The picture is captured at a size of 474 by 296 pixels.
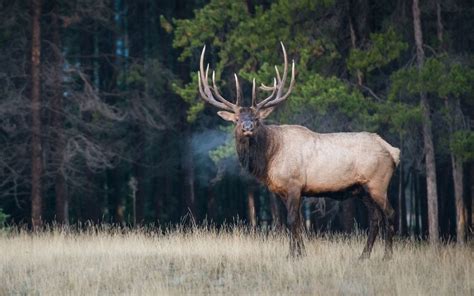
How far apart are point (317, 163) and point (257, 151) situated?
993mm

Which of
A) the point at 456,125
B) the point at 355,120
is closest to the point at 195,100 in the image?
the point at 355,120

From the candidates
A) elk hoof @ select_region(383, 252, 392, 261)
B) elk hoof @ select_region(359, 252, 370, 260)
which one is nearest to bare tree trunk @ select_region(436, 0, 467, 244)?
elk hoof @ select_region(383, 252, 392, 261)

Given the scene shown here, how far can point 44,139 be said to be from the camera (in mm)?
24422

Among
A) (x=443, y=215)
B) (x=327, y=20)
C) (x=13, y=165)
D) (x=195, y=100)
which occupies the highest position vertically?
(x=327, y=20)

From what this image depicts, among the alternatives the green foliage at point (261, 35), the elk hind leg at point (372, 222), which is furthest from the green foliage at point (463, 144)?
the elk hind leg at point (372, 222)

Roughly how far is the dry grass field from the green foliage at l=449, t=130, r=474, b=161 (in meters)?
4.10

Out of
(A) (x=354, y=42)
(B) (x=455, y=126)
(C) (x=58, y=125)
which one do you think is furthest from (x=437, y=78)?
(C) (x=58, y=125)

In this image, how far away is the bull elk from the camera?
13586 mm

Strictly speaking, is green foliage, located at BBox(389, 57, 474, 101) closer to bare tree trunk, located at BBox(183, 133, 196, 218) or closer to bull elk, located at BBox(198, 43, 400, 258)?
bull elk, located at BBox(198, 43, 400, 258)

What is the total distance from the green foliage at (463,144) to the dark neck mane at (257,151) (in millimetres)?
6012

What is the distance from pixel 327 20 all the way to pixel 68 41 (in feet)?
42.7

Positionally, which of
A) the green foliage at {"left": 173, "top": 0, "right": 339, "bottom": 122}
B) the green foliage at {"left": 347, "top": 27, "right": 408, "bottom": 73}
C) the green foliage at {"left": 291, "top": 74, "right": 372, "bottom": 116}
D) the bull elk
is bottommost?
the bull elk

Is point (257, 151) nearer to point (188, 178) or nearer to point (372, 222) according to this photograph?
point (372, 222)

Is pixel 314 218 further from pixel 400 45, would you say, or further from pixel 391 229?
pixel 391 229
